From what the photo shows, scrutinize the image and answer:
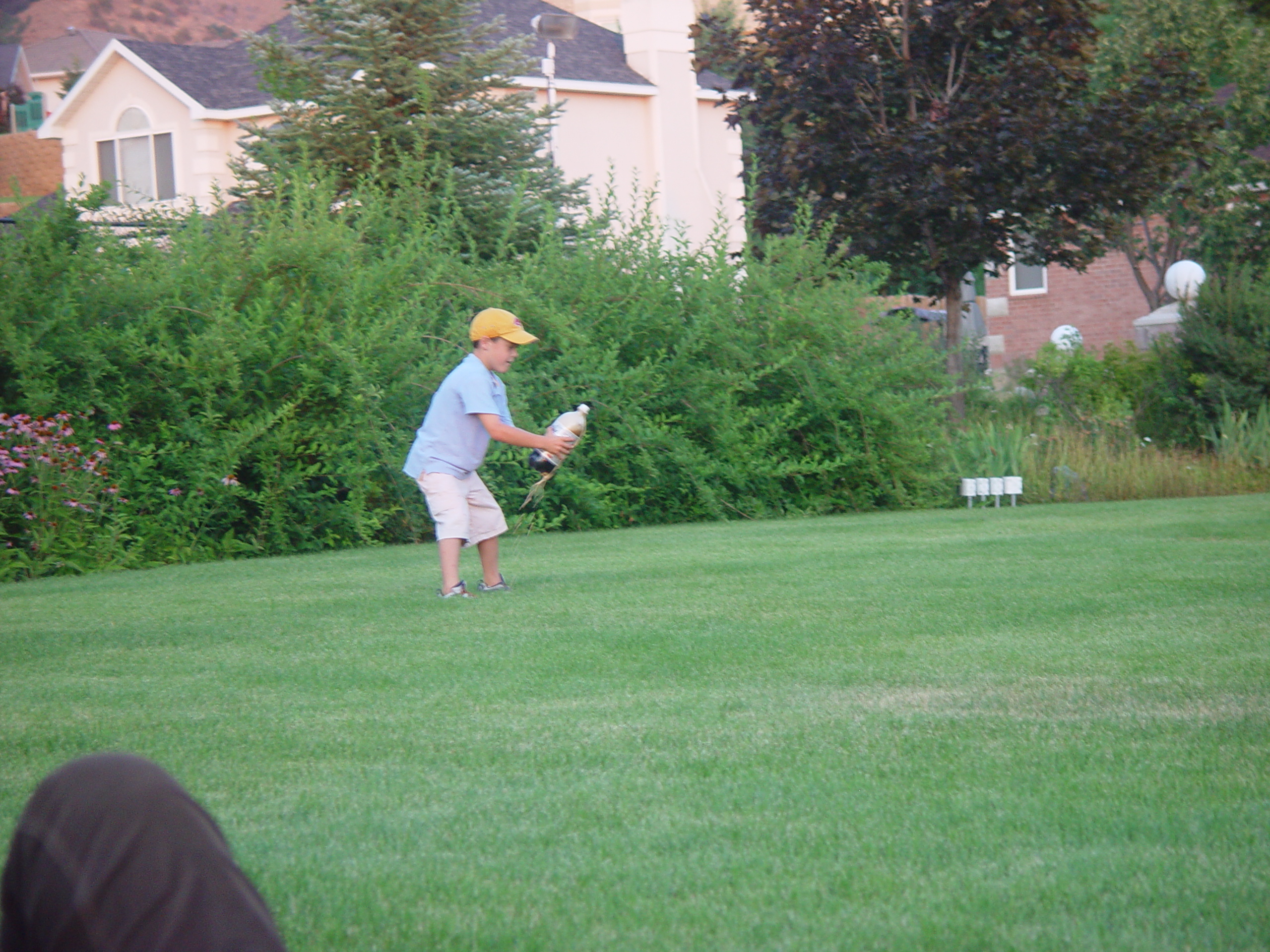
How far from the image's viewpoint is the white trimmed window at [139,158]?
3130 cm

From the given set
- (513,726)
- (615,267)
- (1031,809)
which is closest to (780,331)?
(615,267)

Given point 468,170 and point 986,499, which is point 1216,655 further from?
point 468,170

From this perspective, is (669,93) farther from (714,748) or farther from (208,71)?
(714,748)

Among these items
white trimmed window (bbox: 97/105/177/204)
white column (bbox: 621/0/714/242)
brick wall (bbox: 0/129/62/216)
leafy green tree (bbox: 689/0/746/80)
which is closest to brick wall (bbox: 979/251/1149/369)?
white column (bbox: 621/0/714/242)

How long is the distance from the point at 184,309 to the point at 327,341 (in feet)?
4.00

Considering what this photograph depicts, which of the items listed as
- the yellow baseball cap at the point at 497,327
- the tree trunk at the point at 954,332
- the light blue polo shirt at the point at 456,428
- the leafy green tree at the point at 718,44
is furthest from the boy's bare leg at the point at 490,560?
the leafy green tree at the point at 718,44

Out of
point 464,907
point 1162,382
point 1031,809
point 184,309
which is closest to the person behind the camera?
point 464,907

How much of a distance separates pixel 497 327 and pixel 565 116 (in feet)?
75.1

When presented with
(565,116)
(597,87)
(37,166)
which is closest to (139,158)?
(37,166)

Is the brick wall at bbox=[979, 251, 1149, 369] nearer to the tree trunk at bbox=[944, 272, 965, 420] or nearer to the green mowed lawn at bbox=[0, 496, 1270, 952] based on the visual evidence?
the tree trunk at bbox=[944, 272, 965, 420]

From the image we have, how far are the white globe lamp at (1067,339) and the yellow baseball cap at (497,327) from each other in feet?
43.8

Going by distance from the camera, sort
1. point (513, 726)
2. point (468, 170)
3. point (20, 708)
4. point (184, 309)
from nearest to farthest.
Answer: point (513, 726)
point (20, 708)
point (184, 309)
point (468, 170)

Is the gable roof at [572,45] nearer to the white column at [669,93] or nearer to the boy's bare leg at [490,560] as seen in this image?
the white column at [669,93]

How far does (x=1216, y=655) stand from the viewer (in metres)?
5.87
